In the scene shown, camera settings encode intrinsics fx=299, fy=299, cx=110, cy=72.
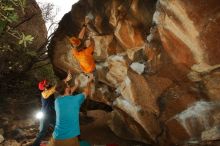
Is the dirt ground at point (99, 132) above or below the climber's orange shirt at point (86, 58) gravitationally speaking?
below

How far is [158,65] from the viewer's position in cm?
675

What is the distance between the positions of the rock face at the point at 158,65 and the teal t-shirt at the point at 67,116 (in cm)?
208

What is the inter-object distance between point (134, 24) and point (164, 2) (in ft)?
4.77

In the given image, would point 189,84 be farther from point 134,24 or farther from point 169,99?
point 134,24

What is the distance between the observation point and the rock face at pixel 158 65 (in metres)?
5.71

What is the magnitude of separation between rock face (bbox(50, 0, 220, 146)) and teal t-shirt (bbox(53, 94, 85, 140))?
A: 2.08 meters

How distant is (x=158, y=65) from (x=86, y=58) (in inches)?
98.6

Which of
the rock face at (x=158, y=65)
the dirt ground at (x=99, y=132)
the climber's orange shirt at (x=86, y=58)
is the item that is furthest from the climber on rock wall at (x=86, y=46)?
the dirt ground at (x=99, y=132)

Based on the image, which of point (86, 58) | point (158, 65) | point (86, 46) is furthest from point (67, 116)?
point (86, 46)

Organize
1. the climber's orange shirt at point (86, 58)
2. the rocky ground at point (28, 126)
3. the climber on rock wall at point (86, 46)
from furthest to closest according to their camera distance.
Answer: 1. the rocky ground at point (28, 126)
2. the climber on rock wall at point (86, 46)
3. the climber's orange shirt at point (86, 58)

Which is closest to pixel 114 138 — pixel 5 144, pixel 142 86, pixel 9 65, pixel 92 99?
Answer: pixel 92 99

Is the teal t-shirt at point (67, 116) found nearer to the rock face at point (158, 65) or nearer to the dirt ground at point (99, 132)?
the rock face at point (158, 65)

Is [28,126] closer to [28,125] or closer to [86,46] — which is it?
[28,125]

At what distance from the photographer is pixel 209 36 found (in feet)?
18.2
